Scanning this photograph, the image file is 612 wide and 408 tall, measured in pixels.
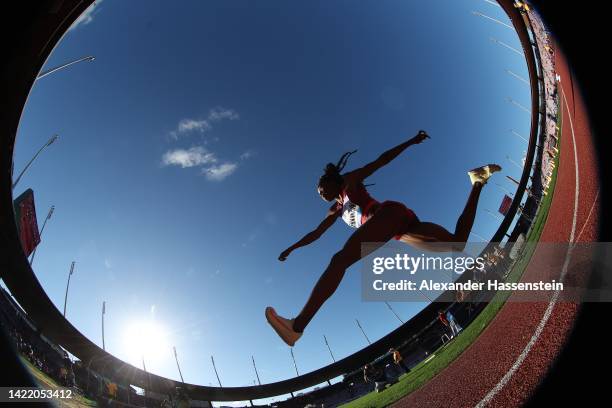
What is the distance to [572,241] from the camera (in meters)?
3.64

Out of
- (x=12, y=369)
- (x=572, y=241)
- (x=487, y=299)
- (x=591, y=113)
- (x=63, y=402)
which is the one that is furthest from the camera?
(x=487, y=299)

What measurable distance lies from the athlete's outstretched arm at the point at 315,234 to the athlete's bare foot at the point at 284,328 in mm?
790

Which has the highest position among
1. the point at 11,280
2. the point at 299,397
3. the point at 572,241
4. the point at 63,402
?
the point at 11,280

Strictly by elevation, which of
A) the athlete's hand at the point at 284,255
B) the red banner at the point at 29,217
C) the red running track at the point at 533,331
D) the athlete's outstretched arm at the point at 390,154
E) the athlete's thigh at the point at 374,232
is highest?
the red banner at the point at 29,217

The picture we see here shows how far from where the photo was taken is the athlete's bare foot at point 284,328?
198cm

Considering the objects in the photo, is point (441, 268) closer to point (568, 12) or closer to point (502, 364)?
point (502, 364)

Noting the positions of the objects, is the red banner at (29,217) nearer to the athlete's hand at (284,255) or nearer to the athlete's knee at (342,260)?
the athlete's hand at (284,255)

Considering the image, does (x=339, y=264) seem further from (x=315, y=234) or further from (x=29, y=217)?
(x=29, y=217)

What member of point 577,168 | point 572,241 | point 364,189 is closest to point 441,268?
point 572,241

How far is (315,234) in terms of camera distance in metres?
2.91

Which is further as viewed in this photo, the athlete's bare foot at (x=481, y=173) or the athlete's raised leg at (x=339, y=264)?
the athlete's bare foot at (x=481, y=173)

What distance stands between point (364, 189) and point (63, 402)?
3.38 metres

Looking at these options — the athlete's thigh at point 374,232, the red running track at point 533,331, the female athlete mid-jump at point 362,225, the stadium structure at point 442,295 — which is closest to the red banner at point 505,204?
the stadium structure at point 442,295

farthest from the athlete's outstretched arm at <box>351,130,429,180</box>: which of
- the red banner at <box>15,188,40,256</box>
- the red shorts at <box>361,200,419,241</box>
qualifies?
the red banner at <box>15,188,40,256</box>
